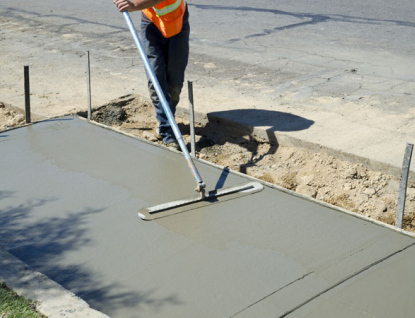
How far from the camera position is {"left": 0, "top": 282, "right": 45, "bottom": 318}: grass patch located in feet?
9.07

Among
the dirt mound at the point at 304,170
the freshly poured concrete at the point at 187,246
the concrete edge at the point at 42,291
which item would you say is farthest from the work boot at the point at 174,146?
the concrete edge at the point at 42,291

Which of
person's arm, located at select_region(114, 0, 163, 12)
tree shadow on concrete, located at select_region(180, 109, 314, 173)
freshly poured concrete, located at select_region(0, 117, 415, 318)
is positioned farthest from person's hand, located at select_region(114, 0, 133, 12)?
tree shadow on concrete, located at select_region(180, 109, 314, 173)

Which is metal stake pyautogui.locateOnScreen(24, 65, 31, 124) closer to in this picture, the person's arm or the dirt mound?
the dirt mound

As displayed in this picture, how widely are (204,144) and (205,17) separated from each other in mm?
5824

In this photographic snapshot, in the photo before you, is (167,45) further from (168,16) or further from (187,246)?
(187,246)

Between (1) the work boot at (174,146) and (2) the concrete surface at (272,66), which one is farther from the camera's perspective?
(2) the concrete surface at (272,66)

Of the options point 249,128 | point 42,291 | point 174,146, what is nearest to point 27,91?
point 174,146

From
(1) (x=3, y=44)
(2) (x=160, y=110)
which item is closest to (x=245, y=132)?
(2) (x=160, y=110)

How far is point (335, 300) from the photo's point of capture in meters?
2.99

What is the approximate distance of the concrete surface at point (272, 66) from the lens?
5.46 metres

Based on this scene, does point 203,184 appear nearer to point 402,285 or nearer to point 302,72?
point 402,285

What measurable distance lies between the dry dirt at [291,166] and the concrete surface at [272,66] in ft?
0.38

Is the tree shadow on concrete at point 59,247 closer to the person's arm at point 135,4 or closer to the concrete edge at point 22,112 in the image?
the person's arm at point 135,4

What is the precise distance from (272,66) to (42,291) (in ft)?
17.2
